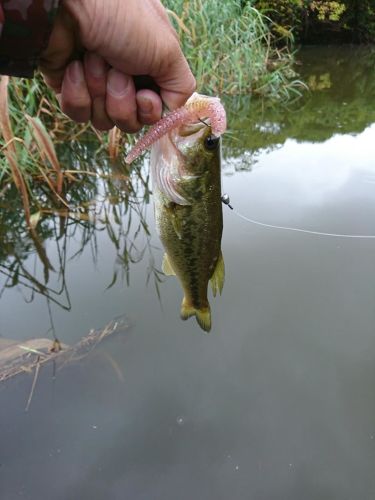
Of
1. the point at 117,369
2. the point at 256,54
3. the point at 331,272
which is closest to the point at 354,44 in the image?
the point at 256,54

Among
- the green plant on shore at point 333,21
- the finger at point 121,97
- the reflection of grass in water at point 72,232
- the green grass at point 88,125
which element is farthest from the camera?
the green plant on shore at point 333,21

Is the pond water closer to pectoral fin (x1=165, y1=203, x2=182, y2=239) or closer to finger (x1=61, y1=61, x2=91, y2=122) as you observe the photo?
pectoral fin (x1=165, y1=203, x2=182, y2=239)

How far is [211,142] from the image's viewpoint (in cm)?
129

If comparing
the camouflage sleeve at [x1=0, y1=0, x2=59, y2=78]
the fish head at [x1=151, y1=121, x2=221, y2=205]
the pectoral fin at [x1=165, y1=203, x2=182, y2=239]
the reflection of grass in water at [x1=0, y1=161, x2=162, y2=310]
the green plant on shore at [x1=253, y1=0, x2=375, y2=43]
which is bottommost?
the reflection of grass in water at [x1=0, y1=161, x2=162, y2=310]

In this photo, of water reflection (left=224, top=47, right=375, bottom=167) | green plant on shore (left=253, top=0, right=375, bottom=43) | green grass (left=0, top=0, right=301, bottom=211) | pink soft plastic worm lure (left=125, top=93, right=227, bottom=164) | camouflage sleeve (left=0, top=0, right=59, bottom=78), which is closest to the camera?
camouflage sleeve (left=0, top=0, right=59, bottom=78)

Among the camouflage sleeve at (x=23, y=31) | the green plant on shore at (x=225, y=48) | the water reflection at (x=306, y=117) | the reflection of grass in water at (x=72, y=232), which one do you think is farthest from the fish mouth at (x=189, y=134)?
the green plant on shore at (x=225, y=48)

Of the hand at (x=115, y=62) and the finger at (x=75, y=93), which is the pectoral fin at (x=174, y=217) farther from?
the finger at (x=75, y=93)

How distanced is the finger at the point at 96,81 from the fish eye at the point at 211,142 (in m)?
0.31

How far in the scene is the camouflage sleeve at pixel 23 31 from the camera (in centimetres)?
107

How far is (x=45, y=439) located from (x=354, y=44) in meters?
20.5

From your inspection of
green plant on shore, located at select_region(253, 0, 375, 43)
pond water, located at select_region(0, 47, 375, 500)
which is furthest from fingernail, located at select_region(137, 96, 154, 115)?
green plant on shore, located at select_region(253, 0, 375, 43)

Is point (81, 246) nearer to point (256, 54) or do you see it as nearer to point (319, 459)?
point (319, 459)

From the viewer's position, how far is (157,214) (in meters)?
1.48

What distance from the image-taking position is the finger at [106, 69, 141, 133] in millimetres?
1286
